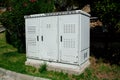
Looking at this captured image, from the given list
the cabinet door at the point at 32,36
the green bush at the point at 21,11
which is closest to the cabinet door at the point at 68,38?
the cabinet door at the point at 32,36

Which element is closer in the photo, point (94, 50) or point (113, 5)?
point (113, 5)

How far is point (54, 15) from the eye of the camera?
827 cm

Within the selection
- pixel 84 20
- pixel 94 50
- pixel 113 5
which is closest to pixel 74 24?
pixel 84 20

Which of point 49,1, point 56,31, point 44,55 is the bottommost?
point 44,55

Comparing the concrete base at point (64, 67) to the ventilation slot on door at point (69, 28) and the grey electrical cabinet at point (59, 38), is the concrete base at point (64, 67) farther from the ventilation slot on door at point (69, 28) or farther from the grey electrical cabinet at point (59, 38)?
the ventilation slot on door at point (69, 28)

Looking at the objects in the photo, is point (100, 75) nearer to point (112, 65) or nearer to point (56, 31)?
point (112, 65)

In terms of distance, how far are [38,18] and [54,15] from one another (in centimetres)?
87

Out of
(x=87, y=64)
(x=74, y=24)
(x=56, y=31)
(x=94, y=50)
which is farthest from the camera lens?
(x=94, y=50)

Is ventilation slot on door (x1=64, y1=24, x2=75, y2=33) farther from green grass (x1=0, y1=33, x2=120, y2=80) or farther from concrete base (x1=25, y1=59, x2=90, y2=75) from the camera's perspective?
green grass (x1=0, y1=33, x2=120, y2=80)

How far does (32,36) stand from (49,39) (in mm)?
1019

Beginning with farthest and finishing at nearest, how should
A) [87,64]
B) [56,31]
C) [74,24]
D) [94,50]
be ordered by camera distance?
[94,50]
[87,64]
[56,31]
[74,24]

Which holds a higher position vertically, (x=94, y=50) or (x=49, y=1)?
(x=49, y=1)

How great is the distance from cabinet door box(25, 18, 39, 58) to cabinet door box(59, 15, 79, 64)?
53.0 inches

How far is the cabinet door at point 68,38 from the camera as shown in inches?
303
